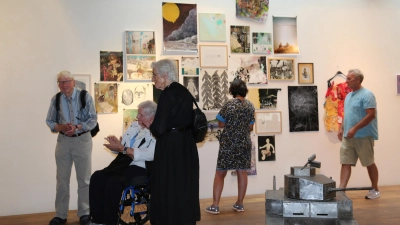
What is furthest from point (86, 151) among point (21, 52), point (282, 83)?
point (282, 83)

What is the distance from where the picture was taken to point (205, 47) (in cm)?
582

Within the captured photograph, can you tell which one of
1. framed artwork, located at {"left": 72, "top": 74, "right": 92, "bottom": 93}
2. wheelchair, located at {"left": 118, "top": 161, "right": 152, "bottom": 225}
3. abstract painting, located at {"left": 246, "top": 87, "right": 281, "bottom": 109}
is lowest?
wheelchair, located at {"left": 118, "top": 161, "right": 152, "bottom": 225}

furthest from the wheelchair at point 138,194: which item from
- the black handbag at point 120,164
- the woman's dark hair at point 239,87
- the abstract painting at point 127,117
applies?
the abstract painting at point 127,117

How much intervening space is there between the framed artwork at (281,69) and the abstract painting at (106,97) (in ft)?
6.98

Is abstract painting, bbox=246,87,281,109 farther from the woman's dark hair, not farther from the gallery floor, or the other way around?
the gallery floor

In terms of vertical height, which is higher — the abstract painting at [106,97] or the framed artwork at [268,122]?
the abstract painting at [106,97]

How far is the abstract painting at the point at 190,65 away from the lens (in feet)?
18.9

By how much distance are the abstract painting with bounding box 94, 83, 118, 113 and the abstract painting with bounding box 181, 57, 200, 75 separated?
925 millimetres

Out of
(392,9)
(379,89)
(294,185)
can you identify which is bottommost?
(294,185)

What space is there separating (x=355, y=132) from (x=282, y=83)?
128 centimetres

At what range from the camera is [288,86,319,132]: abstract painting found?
6.10m

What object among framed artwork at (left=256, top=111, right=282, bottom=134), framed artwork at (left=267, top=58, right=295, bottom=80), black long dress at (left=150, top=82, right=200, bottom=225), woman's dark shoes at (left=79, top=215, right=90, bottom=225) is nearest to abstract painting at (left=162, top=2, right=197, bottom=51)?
framed artwork at (left=267, top=58, right=295, bottom=80)

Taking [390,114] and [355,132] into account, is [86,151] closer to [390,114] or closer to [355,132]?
[355,132]

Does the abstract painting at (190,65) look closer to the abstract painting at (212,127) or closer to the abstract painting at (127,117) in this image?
the abstract painting at (212,127)
